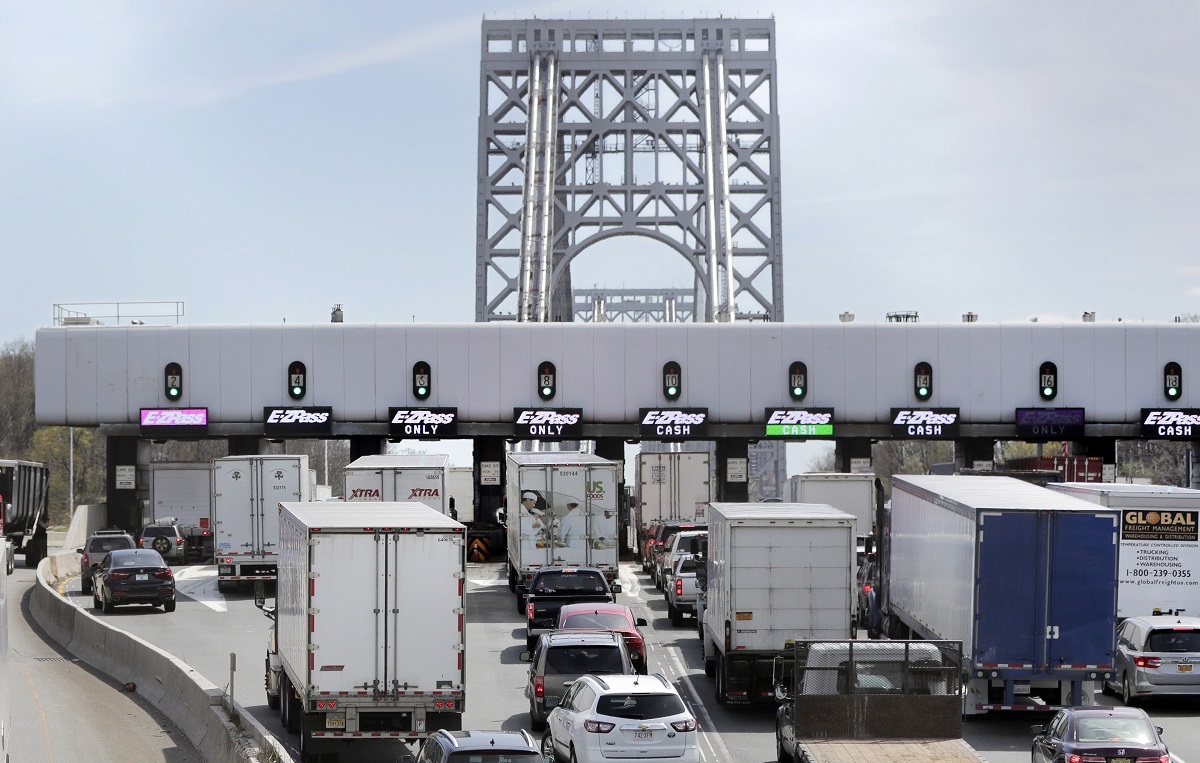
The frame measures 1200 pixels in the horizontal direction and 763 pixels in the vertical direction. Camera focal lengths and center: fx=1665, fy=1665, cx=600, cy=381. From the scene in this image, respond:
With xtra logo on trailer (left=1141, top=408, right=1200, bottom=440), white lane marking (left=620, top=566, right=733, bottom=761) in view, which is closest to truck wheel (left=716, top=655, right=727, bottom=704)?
white lane marking (left=620, top=566, right=733, bottom=761)

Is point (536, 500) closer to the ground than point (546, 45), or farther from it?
closer to the ground

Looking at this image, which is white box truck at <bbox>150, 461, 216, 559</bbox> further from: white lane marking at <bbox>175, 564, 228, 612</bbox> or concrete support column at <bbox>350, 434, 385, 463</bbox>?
concrete support column at <bbox>350, 434, 385, 463</bbox>

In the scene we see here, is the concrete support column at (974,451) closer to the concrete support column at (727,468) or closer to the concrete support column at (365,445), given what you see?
the concrete support column at (727,468)

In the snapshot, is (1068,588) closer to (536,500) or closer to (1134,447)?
(536,500)

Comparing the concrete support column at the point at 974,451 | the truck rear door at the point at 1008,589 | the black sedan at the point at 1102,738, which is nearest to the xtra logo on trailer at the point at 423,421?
the concrete support column at the point at 974,451

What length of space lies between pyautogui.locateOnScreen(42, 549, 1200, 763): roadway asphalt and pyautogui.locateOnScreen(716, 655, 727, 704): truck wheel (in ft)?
0.64

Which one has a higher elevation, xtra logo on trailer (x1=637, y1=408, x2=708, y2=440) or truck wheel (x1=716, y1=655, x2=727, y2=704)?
xtra logo on trailer (x1=637, y1=408, x2=708, y2=440)

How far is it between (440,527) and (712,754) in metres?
5.00

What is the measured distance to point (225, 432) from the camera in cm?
6247

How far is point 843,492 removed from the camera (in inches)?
1825

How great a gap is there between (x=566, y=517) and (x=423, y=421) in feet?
65.5

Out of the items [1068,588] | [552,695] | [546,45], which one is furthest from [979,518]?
[546,45]

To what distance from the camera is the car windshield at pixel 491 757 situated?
16531 mm

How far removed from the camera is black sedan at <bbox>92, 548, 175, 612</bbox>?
43.2 metres
